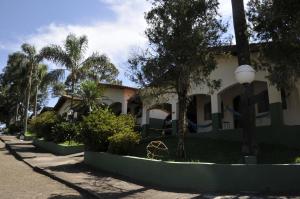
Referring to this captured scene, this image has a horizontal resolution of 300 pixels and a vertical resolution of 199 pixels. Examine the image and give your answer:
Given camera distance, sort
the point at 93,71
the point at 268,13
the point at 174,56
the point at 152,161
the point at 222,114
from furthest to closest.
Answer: the point at 93,71, the point at 222,114, the point at 174,56, the point at 152,161, the point at 268,13

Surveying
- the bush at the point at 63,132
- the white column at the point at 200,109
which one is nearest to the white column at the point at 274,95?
the white column at the point at 200,109

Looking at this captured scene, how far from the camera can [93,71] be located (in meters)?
27.2

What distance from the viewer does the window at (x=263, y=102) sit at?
20.4 metres

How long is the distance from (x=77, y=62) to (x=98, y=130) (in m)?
11.0

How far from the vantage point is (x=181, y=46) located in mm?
13523

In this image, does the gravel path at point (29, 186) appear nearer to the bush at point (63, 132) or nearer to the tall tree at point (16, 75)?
the bush at point (63, 132)

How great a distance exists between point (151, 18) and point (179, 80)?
97.6 inches

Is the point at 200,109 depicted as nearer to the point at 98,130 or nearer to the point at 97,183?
the point at 98,130

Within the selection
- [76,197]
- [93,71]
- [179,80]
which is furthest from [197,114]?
[76,197]

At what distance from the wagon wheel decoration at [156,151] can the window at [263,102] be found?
6.81m

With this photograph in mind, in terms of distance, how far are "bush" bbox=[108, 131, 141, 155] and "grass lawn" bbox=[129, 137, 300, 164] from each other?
1.90ft

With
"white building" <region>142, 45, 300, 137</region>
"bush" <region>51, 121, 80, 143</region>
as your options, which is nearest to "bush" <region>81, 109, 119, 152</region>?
"white building" <region>142, 45, 300, 137</region>

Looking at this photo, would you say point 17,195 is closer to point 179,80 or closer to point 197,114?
point 179,80

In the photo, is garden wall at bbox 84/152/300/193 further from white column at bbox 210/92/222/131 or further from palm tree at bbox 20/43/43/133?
palm tree at bbox 20/43/43/133
